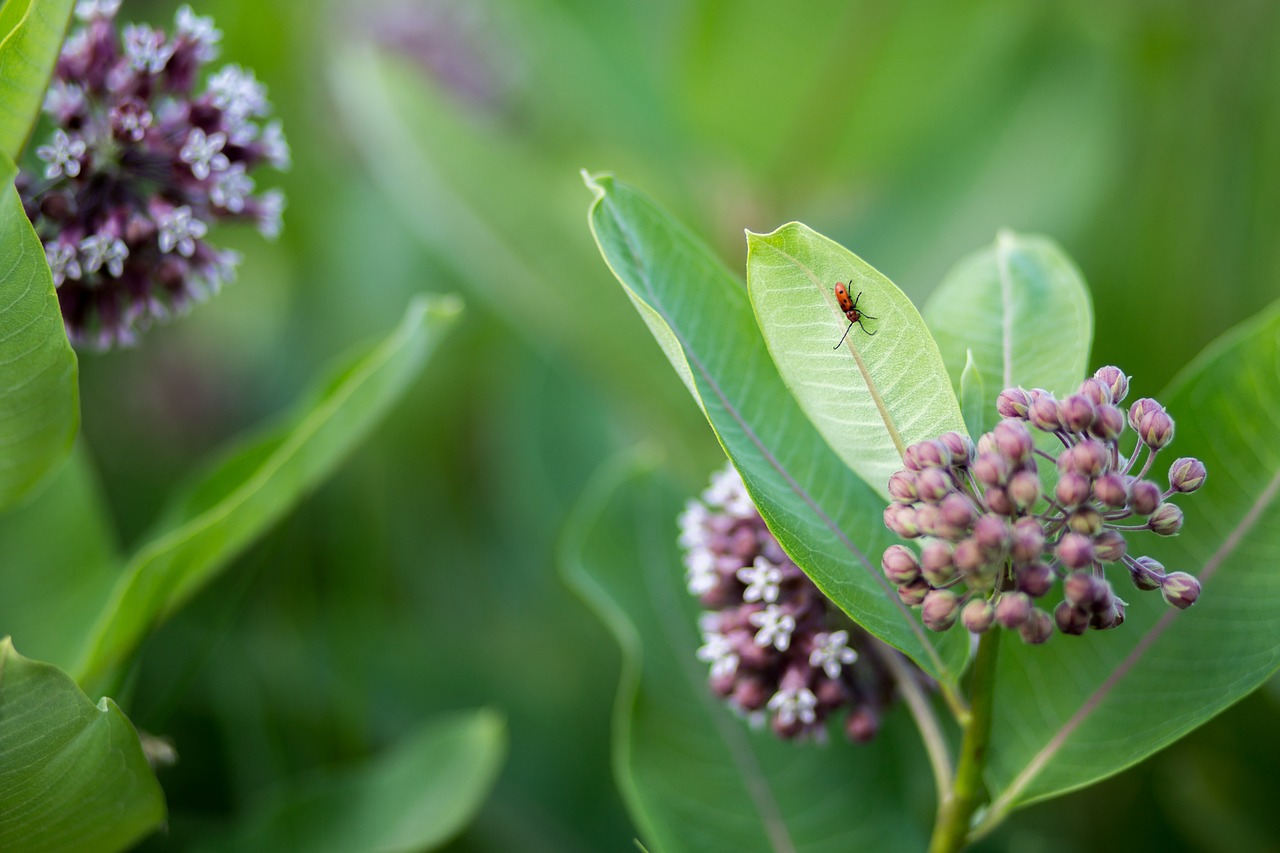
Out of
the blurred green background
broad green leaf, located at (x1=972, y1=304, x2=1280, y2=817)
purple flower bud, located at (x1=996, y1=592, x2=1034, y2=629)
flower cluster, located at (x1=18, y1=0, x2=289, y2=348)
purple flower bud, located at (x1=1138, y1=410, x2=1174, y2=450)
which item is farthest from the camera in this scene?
the blurred green background

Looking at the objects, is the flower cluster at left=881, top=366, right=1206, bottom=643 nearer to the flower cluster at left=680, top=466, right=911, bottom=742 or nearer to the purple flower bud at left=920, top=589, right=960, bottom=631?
the purple flower bud at left=920, top=589, right=960, bottom=631

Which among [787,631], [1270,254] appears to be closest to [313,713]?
[787,631]

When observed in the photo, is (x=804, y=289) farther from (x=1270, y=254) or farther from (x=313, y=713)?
(x=1270, y=254)

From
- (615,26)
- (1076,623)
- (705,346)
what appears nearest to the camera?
(1076,623)

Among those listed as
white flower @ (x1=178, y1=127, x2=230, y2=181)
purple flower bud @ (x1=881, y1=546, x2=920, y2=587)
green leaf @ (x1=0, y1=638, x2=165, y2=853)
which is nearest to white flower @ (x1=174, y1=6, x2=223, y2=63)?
white flower @ (x1=178, y1=127, x2=230, y2=181)

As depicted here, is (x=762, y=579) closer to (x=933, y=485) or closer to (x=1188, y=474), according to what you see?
(x=933, y=485)
